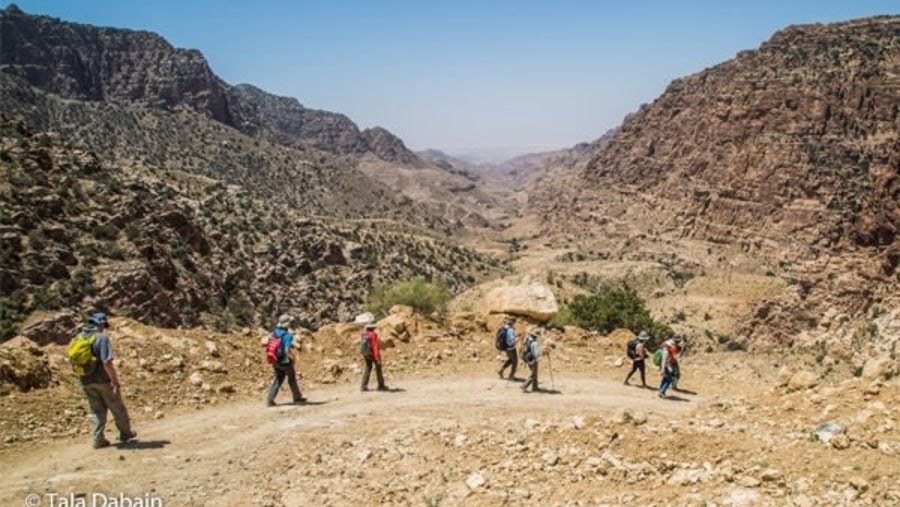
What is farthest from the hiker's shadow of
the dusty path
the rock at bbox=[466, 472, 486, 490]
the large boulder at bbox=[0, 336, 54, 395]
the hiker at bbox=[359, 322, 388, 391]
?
the rock at bbox=[466, 472, 486, 490]

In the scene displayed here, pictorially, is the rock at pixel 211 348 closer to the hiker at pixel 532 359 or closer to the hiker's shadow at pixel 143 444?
the hiker's shadow at pixel 143 444

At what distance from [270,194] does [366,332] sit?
4725 inches

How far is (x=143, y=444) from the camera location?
467 inches

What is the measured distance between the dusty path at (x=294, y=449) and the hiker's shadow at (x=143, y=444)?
5cm

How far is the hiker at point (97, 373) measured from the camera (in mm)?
11391

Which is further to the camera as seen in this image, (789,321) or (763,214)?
(763,214)

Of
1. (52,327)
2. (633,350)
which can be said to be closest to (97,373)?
(633,350)

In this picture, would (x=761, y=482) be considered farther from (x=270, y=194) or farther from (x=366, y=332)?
(x=270, y=194)

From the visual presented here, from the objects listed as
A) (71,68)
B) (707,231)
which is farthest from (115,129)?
(707,231)

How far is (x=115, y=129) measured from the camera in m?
123

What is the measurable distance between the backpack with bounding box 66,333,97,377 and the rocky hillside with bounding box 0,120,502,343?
80.7ft

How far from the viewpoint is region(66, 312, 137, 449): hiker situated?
11.4 metres

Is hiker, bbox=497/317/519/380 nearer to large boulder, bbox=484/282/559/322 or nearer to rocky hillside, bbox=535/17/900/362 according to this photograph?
large boulder, bbox=484/282/559/322

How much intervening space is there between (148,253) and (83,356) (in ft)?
A: 118
